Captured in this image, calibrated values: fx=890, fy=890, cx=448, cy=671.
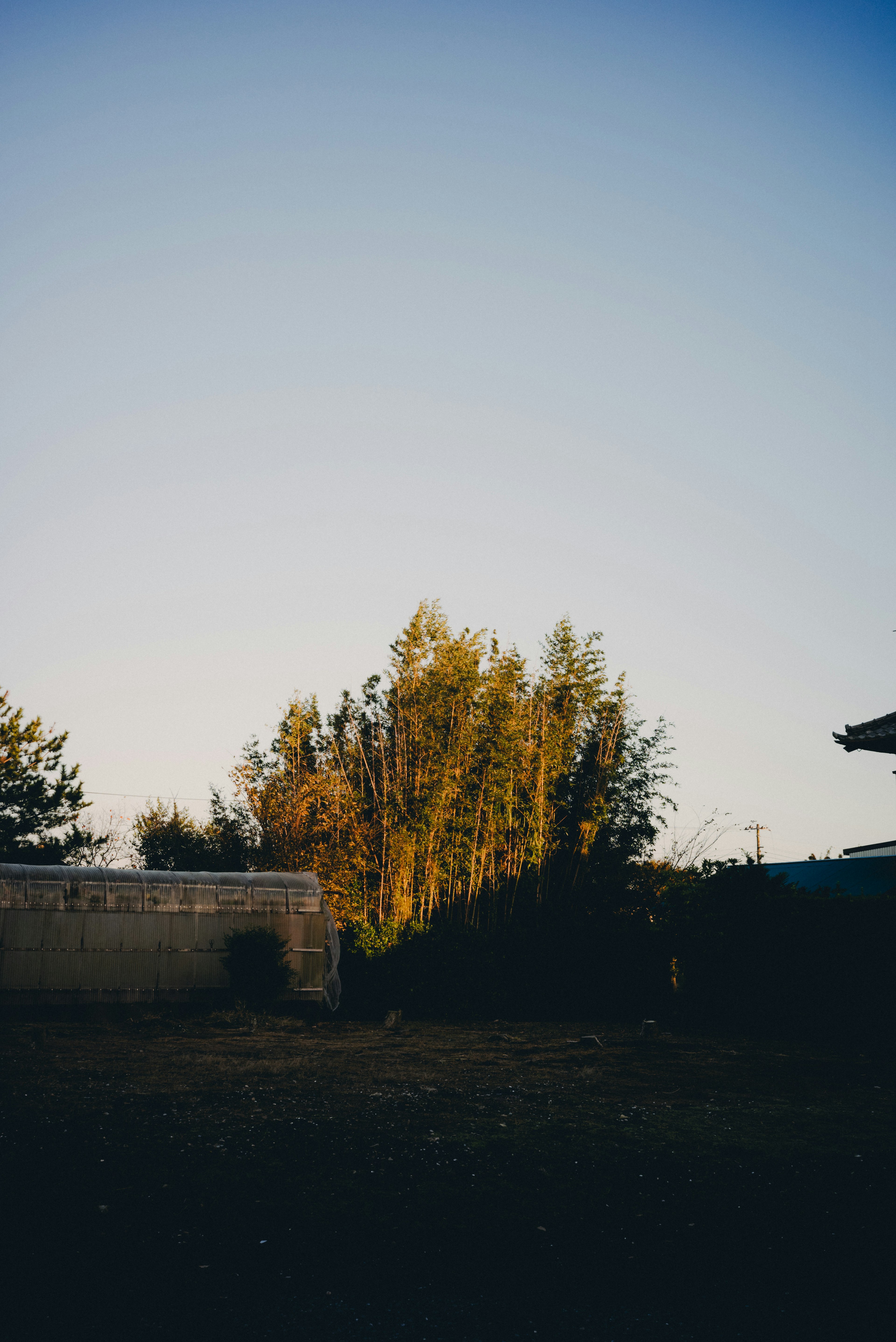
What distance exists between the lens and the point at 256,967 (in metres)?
15.3

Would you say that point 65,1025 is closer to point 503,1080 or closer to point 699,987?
point 503,1080

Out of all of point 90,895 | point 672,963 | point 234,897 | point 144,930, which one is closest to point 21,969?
point 90,895

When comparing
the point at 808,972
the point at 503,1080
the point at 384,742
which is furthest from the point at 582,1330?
the point at 384,742

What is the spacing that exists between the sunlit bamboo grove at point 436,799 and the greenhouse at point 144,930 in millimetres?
1106

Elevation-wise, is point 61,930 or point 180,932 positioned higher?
point 61,930

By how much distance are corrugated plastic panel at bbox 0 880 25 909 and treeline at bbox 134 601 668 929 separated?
16.2 ft

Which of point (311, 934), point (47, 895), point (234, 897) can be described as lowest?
point (311, 934)

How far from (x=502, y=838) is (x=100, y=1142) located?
478 inches

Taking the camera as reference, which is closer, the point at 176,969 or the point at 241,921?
the point at 176,969

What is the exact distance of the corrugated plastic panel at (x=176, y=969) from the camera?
599 inches

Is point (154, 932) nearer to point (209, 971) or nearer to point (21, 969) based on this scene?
point (209, 971)

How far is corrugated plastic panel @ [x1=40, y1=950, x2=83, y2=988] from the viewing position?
14.4 m

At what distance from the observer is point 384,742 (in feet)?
58.0

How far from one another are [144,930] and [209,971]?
135cm
